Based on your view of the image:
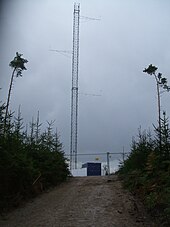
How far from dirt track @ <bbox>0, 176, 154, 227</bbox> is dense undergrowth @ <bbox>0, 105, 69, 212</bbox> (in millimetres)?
746

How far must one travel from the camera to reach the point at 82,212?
10148 millimetres

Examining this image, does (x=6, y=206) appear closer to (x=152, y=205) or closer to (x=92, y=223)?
(x=92, y=223)

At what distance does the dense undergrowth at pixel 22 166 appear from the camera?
12430mm

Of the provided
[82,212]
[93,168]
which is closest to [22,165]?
[82,212]

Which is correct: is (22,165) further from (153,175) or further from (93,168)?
(93,168)

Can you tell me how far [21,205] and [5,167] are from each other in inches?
57.0

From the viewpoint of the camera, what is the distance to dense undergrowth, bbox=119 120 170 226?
32.4 ft

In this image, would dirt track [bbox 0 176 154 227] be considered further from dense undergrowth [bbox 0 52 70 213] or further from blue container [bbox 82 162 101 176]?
blue container [bbox 82 162 101 176]

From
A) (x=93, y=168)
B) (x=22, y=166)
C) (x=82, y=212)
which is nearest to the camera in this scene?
(x=82, y=212)

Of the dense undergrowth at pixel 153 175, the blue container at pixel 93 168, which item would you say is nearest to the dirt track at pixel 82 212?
the dense undergrowth at pixel 153 175

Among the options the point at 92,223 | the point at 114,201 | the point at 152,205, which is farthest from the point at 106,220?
the point at 114,201

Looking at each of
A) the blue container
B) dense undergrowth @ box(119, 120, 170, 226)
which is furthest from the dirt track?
the blue container

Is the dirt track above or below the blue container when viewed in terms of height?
below

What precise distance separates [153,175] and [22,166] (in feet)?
16.5
